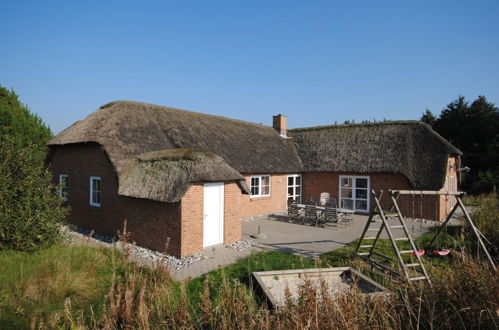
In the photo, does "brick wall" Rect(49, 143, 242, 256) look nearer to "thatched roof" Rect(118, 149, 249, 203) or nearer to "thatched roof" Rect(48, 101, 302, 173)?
"thatched roof" Rect(118, 149, 249, 203)

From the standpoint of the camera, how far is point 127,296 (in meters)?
3.03

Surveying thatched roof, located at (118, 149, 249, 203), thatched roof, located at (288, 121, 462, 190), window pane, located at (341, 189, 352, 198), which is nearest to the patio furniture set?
window pane, located at (341, 189, 352, 198)

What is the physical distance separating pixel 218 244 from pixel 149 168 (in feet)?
11.3

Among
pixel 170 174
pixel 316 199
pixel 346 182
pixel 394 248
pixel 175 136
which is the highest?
pixel 175 136

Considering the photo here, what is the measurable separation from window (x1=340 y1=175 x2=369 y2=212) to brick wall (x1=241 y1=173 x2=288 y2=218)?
3515mm

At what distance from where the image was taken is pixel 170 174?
9086 mm

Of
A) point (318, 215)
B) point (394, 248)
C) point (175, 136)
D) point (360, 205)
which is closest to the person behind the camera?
point (394, 248)

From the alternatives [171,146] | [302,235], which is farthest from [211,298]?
[171,146]

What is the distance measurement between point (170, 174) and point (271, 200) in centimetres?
853

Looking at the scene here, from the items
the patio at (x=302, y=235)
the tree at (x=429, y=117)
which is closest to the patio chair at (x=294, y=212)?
the patio at (x=302, y=235)

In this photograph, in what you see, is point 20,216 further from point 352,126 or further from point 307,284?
point 352,126

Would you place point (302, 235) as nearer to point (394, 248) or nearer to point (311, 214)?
point (311, 214)

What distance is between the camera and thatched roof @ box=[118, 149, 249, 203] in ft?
28.5

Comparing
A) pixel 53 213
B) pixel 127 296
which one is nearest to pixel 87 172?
pixel 53 213
